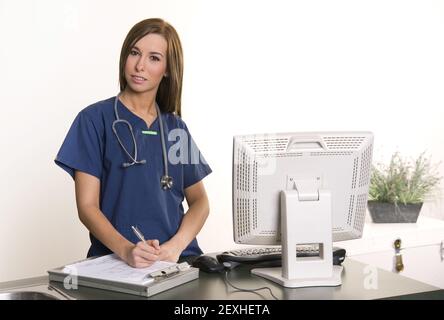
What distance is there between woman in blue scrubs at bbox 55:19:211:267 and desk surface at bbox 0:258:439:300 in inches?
9.0

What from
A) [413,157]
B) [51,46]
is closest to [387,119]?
[413,157]

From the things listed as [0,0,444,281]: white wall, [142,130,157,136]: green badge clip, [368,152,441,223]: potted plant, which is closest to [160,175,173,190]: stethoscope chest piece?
[142,130,157,136]: green badge clip

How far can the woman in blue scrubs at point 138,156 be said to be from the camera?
68.4 inches

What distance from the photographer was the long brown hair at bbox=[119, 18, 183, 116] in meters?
1.86

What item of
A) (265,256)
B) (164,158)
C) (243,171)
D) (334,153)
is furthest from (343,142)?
(164,158)

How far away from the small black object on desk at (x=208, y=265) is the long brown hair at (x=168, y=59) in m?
0.59

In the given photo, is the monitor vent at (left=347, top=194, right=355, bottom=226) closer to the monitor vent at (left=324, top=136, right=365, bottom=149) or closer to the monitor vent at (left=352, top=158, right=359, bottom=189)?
the monitor vent at (left=352, top=158, right=359, bottom=189)

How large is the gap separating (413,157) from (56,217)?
2.11 meters

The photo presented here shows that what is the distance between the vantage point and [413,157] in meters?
3.54

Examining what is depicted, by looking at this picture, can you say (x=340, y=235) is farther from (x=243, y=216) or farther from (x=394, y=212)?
(x=394, y=212)

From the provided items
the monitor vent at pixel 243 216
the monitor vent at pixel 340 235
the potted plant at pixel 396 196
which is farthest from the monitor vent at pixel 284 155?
the potted plant at pixel 396 196

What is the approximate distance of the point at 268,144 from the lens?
1521 mm

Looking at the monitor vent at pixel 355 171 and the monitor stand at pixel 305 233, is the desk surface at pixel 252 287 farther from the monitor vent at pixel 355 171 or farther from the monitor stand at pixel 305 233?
the monitor vent at pixel 355 171
